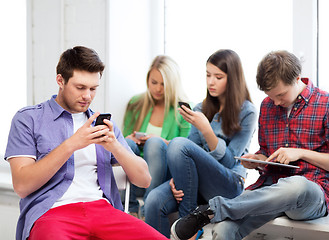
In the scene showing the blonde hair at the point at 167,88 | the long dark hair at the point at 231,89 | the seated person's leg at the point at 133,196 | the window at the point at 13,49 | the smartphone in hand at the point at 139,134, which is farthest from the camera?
the window at the point at 13,49

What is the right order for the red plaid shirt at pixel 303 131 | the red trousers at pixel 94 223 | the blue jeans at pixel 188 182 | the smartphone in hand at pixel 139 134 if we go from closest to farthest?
the red trousers at pixel 94 223 < the red plaid shirt at pixel 303 131 < the blue jeans at pixel 188 182 < the smartphone in hand at pixel 139 134

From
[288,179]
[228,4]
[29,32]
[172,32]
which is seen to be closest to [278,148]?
[288,179]

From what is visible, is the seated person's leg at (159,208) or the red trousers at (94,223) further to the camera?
the seated person's leg at (159,208)

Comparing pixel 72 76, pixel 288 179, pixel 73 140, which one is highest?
pixel 72 76

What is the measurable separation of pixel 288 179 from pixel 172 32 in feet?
5.85

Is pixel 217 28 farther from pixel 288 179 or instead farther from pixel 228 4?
pixel 288 179

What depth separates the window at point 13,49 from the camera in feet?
11.0

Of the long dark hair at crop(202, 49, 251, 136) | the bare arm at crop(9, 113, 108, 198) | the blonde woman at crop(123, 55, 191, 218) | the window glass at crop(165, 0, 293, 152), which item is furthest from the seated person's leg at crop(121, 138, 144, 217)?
the bare arm at crop(9, 113, 108, 198)

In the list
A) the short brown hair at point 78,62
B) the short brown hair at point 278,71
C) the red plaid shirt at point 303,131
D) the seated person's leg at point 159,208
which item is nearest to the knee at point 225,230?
the red plaid shirt at point 303,131

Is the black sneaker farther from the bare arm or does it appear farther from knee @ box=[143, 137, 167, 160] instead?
the bare arm

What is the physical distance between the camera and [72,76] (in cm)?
172

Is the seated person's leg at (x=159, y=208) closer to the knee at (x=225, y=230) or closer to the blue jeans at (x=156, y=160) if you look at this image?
the blue jeans at (x=156, y=160)

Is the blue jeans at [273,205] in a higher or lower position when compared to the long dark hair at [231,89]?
lower

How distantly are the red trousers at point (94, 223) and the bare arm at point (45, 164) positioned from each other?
125 millimetres
